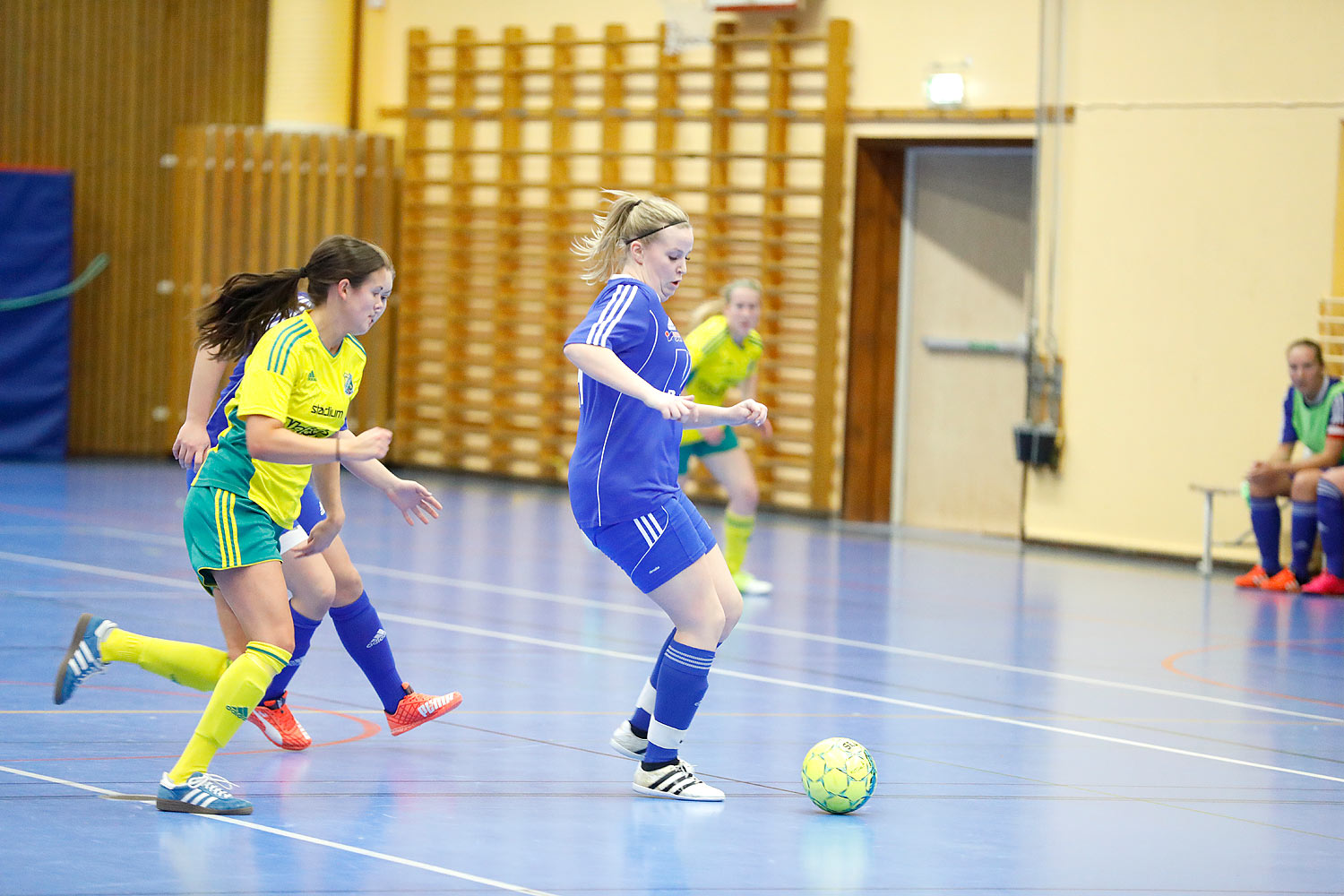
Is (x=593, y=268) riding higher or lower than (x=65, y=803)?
higher

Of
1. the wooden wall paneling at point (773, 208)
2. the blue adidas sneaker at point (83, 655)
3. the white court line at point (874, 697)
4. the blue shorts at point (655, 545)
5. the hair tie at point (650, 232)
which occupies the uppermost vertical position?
the wooden wall paneling at point (773, 208)

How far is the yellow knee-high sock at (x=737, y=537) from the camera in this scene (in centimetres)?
912

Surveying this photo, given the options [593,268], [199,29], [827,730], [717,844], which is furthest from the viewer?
[199,29]

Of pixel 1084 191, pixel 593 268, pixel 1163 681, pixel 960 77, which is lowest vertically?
pixel 1163 681

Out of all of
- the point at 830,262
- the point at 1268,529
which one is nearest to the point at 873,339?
the point at 830,262

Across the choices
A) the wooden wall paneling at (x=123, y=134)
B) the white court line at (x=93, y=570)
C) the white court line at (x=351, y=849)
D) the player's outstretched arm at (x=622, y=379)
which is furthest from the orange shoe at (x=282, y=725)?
Answer: the wooden wall paneling at (x=123, y=134)

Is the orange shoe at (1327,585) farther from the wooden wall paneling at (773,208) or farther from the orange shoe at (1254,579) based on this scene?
the wooden wall paneling at (773,208)

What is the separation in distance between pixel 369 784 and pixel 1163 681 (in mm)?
3707

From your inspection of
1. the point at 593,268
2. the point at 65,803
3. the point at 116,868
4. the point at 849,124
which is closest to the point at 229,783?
the point at 65,803

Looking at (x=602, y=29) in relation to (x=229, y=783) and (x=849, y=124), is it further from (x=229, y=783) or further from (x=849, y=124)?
(x=229, y=783)

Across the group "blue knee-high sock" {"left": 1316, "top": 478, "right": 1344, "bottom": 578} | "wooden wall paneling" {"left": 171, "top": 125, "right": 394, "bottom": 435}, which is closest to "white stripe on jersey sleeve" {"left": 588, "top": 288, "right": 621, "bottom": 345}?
"blue knee-high sock" {"left": 1316, "top": 478, "right": 1344, "bottom": 578}

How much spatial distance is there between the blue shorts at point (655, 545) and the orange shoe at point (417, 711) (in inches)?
36.8

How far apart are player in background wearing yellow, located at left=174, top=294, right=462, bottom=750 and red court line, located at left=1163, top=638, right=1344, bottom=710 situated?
3464mm

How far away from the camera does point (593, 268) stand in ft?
16.0
